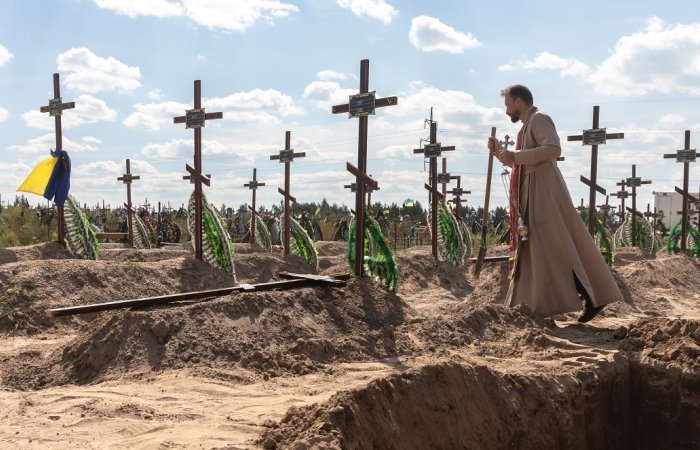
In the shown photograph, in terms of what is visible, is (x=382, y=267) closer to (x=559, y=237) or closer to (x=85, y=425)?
(x=559, y=237)

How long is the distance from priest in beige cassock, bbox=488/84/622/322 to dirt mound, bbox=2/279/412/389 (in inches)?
62.6

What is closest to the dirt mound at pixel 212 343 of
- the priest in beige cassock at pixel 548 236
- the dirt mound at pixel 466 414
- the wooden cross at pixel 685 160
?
the dirt mound at pixel 466 414

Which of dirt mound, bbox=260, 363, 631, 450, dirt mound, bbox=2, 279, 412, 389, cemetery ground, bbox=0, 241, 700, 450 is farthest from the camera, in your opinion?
dirt mound, bbox=2, 279, 412, 389

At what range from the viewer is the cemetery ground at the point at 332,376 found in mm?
3689

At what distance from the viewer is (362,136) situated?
848 cm

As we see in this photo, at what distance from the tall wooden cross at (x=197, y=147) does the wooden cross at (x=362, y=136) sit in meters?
2.91

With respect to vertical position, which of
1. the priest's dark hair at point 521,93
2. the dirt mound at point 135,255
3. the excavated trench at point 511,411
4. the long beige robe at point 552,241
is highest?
the priest's dark hair at point 521,93

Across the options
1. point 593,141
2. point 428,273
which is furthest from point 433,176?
point 593,141

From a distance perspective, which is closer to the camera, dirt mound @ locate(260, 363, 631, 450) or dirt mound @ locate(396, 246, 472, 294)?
dirt mound @ locate(260, 363, 631, 450)

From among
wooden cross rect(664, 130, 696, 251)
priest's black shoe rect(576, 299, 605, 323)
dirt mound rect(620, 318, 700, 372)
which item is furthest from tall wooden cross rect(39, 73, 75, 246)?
wooden cross rect(664, 130, 696, 251)

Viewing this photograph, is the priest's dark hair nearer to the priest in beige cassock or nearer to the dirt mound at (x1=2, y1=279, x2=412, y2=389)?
the priest in beige cassock

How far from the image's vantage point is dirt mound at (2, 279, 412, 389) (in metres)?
5.33

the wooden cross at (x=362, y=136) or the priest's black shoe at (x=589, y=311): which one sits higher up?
the wooden cross at (x=362, y=136)

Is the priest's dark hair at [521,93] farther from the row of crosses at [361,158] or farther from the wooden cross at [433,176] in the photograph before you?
the wooden cross at [433,176]
